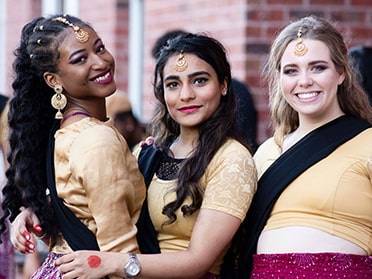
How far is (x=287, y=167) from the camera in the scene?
4.15 metres

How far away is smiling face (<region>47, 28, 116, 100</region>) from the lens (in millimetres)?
4047

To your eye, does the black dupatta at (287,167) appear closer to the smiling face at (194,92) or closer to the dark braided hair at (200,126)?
the dark braided hair at (200,126)

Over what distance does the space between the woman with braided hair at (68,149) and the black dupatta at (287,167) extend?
0.46m

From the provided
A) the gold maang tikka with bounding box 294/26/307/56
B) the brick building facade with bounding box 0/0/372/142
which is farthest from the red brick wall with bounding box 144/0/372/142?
the gold maang tikka with bounding box 294/26/307/56

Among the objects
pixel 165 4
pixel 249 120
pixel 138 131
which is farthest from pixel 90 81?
pixel 165 4

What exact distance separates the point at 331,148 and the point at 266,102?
2.77m

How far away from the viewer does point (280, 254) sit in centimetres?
404

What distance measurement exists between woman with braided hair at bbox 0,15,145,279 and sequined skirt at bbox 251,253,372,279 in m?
0.55

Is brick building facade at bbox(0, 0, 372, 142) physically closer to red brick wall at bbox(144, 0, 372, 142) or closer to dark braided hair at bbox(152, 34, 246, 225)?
red brick wall at bbox(144, 0, 372, 142)

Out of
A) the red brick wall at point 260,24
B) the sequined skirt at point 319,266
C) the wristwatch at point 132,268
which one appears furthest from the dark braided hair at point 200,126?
the red brick wall at point 260,24

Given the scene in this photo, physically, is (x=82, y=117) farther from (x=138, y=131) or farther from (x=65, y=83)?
(x=138, y=131)

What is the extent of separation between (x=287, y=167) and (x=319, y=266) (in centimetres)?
42

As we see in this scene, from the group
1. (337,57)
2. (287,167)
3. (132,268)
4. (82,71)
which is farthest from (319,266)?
(82,71)

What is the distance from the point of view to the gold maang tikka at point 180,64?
4.17 meters
